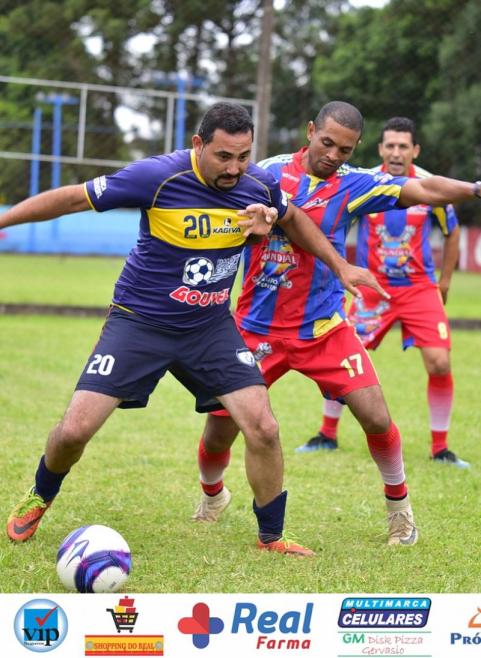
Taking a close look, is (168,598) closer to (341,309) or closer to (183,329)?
(183,329)

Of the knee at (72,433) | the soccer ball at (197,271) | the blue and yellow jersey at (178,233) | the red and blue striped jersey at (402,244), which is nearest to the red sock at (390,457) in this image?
the blue and yellow jersey at (178,233)

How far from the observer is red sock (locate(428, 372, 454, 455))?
734cm

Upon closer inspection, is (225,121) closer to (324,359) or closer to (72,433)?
(324,359)

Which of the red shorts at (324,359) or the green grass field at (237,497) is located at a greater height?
the red shorts at (324,359)

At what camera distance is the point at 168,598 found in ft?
10.7

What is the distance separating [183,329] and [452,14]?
13.7 metres

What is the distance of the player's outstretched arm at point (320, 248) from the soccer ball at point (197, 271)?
1.69ft

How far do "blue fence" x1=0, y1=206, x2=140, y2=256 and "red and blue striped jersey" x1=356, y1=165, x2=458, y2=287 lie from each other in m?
26.1

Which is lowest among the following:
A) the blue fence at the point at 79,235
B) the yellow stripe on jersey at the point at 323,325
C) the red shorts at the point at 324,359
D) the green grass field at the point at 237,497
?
the blue fence at the point at 79,235

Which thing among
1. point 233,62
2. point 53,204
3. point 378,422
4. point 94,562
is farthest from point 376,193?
point 233,62

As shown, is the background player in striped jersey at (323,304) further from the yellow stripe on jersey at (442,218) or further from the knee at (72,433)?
the yellow stripe on jersey at (442,218)

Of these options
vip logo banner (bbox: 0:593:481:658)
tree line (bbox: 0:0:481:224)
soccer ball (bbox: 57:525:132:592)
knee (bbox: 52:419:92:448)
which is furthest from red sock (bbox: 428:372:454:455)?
tree line (bbox: 0:0:481:224)

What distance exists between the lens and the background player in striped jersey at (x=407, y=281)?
24.6ft

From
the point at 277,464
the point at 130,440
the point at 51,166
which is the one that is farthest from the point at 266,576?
the point at 51,166
